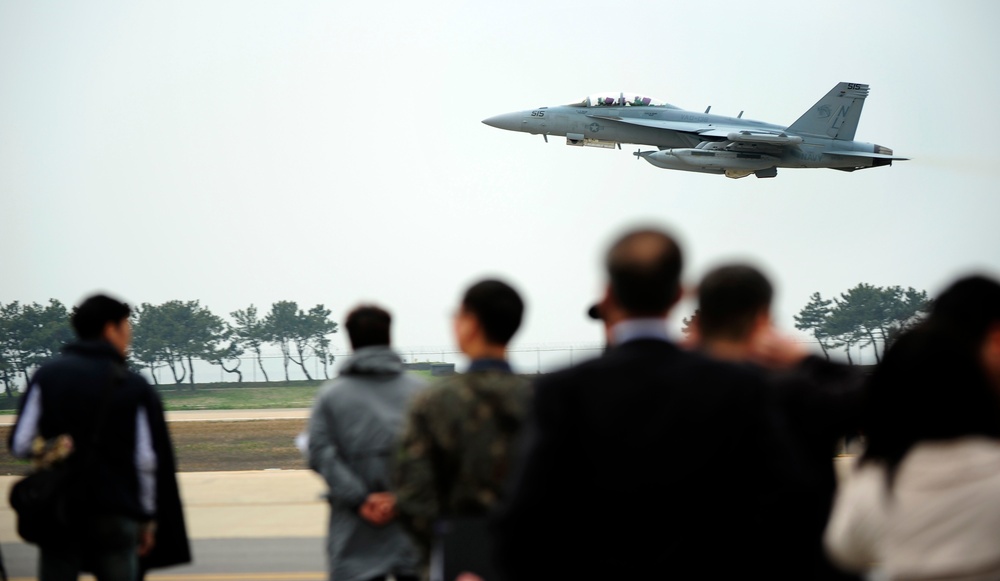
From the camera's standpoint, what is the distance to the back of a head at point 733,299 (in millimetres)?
4426

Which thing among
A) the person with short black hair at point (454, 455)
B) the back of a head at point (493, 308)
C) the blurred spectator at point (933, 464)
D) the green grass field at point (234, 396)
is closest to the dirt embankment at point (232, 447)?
the green grass field at point (234, 396)

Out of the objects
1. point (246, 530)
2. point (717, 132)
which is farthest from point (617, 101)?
point (246, 530)

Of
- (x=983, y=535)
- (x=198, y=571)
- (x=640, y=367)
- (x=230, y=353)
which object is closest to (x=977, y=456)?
(x=983, y=535)

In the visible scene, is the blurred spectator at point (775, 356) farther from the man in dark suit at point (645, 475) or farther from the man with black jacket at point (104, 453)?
the man with black jacket at point (104, 453)

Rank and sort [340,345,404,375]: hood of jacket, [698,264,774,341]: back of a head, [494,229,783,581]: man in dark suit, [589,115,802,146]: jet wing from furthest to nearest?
[589,115,802,146]: jet wing, [340,345,404,375]: hood of jacket, [698,264,774,341]: back of a head, [494,229,783,581]: man in dark suit

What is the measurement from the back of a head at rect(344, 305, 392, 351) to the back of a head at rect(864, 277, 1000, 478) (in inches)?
114

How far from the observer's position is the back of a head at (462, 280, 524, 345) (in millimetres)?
4750

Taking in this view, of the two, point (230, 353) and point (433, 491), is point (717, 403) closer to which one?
point (433, 491)

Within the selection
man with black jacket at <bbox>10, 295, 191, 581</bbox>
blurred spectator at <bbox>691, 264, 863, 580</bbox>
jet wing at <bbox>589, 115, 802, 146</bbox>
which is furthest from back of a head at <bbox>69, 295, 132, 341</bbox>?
jet wing at <bbox>589, 115, 802, 146</bbox>

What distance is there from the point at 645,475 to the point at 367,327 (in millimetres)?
2981

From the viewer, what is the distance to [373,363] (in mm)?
5988

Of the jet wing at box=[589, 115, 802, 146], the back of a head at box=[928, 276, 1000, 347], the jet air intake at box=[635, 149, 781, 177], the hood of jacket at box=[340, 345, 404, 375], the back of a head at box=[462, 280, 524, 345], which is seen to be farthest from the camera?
the jet wing at box=[589, 115, 802, 146]

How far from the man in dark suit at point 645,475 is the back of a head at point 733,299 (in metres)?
1.04

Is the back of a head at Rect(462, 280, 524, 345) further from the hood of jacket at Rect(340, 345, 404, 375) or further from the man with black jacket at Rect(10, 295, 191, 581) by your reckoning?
the man with black jacket at Rect(10, 295, 191, 581)
